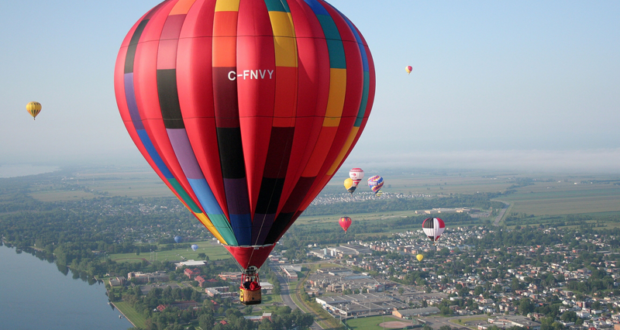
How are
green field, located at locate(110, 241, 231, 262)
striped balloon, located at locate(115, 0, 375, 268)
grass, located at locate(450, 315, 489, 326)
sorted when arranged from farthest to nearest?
green field, located at locate(110, 241, 231, 262)
grass, located at locate(450, 315, 489, 326)
striped balloon, located at locate(115, 0, 375, 268)

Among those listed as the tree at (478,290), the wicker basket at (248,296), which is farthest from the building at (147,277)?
the wicker basket at (248,296)

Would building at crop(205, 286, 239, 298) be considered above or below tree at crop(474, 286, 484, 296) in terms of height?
above

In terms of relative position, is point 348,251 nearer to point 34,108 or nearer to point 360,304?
point 360,304

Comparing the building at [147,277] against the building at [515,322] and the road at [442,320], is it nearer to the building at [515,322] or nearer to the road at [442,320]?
the road at [442,320]

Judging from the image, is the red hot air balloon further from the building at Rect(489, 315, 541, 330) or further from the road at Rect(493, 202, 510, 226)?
the road at Rect(493, 202, 510, 226)

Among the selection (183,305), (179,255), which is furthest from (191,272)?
(179,255)

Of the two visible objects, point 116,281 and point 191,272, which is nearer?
point 116,281

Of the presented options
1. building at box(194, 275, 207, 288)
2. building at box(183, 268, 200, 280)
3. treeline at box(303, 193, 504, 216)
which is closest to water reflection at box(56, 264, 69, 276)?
building at box(183, 268, 200, 280)
